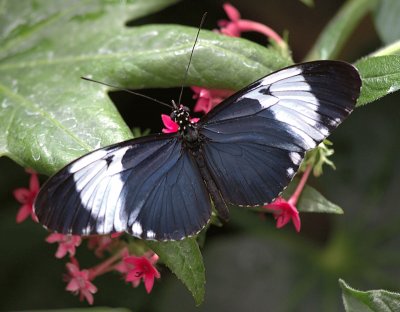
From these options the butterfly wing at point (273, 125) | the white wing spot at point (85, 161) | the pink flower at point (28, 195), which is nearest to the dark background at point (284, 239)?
the pink flower at point (28, 195)

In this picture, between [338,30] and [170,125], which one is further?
[338,30]

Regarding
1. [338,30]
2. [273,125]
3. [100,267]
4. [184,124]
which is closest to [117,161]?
[184,124]

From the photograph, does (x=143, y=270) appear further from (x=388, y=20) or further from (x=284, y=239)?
(x=284, y=239)

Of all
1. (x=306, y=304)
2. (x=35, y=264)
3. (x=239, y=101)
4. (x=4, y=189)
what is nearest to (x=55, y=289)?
(x=35, y=264)

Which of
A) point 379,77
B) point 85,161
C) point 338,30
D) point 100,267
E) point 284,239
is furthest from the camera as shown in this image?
point 284,239

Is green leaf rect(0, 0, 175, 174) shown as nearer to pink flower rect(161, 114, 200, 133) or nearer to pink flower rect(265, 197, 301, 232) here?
pink flower rect(161, 114, 200, 133)

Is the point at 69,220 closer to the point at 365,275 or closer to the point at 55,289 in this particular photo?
the point at 55,289

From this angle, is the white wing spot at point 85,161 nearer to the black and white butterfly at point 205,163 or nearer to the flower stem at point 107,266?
the black and white butterfly at point 205,163
